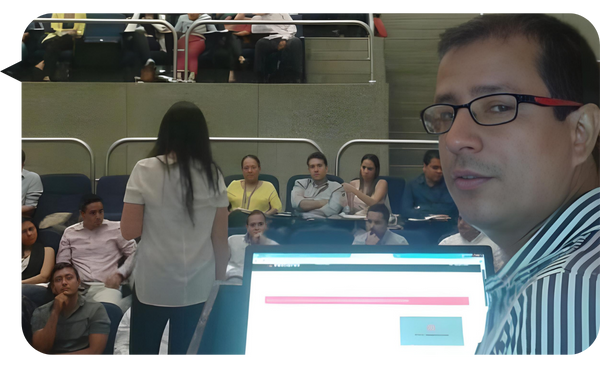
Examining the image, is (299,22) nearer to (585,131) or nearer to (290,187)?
(290,187)

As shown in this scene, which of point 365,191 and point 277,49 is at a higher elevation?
point 277,49

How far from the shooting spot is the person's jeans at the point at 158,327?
1013 mm

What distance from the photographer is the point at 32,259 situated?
3.36 feet

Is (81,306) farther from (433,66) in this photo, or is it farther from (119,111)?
(433,66)

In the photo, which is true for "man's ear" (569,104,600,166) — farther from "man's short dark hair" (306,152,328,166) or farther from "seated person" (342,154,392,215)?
"man's short dark hair" (306,152,328,166)

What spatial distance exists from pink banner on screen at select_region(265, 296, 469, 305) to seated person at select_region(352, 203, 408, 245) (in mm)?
120

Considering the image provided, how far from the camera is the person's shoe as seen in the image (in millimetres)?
1062

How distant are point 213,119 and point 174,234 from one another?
0.80 ft

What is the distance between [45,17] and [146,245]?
50 cm

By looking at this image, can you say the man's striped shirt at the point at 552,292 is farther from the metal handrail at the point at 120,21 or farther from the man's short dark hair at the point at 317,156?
the metal handrail at the point at 120,21

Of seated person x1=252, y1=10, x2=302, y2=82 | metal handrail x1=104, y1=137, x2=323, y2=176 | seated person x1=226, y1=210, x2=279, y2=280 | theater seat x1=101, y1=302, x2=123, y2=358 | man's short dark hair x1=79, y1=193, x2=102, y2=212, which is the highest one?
seated person x1=252, y1=10, x2=302, y2=82

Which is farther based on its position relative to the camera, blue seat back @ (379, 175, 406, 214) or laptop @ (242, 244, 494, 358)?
blue seat back @ (379, 175, 406, 214)

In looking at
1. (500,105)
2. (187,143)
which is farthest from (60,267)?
(500,105)

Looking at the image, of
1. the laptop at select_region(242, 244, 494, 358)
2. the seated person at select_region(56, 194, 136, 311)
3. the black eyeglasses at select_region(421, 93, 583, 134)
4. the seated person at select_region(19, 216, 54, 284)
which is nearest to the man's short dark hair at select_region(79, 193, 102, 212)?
the seated person at select_region(56, 194, 136, 311)
